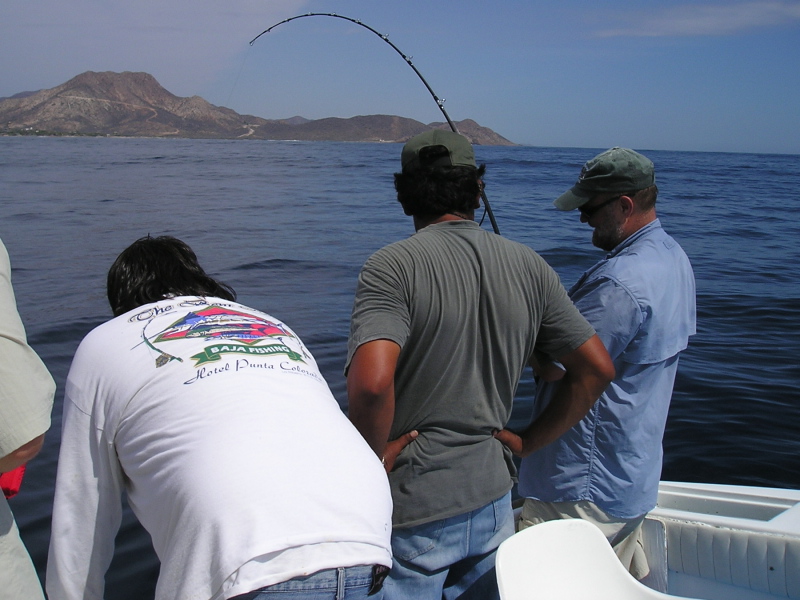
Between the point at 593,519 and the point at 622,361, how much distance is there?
0.55 m

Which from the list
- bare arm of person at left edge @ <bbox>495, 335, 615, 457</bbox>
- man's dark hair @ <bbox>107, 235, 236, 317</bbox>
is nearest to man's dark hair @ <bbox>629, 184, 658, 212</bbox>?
bare arm of person at left edge @ <bbox>495, 335, 615, 457</bbox>

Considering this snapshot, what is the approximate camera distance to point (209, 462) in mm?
1367

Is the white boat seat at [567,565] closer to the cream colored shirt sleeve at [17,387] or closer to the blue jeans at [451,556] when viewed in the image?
the blue jeans at [451,556]

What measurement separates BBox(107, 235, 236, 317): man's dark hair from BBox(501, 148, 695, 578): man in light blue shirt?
112 cm

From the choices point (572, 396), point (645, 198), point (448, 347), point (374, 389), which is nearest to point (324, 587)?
point (374, 389)

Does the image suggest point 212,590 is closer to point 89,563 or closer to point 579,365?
point 89,563

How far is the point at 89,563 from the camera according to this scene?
1.60 meters

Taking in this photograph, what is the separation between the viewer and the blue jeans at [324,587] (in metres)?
1.32

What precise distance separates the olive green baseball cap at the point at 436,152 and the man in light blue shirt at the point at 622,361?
0.64 meters

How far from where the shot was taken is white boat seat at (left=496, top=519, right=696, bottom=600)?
6.09 ft

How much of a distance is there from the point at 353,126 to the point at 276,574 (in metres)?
164

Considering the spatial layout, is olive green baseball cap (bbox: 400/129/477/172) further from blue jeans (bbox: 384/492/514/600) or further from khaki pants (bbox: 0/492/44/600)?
khaki pants (bbox: 0/492/44/600)

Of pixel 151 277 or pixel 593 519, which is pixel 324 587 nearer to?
pixel 151 277

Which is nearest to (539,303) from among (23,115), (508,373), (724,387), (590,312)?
(508,373)
